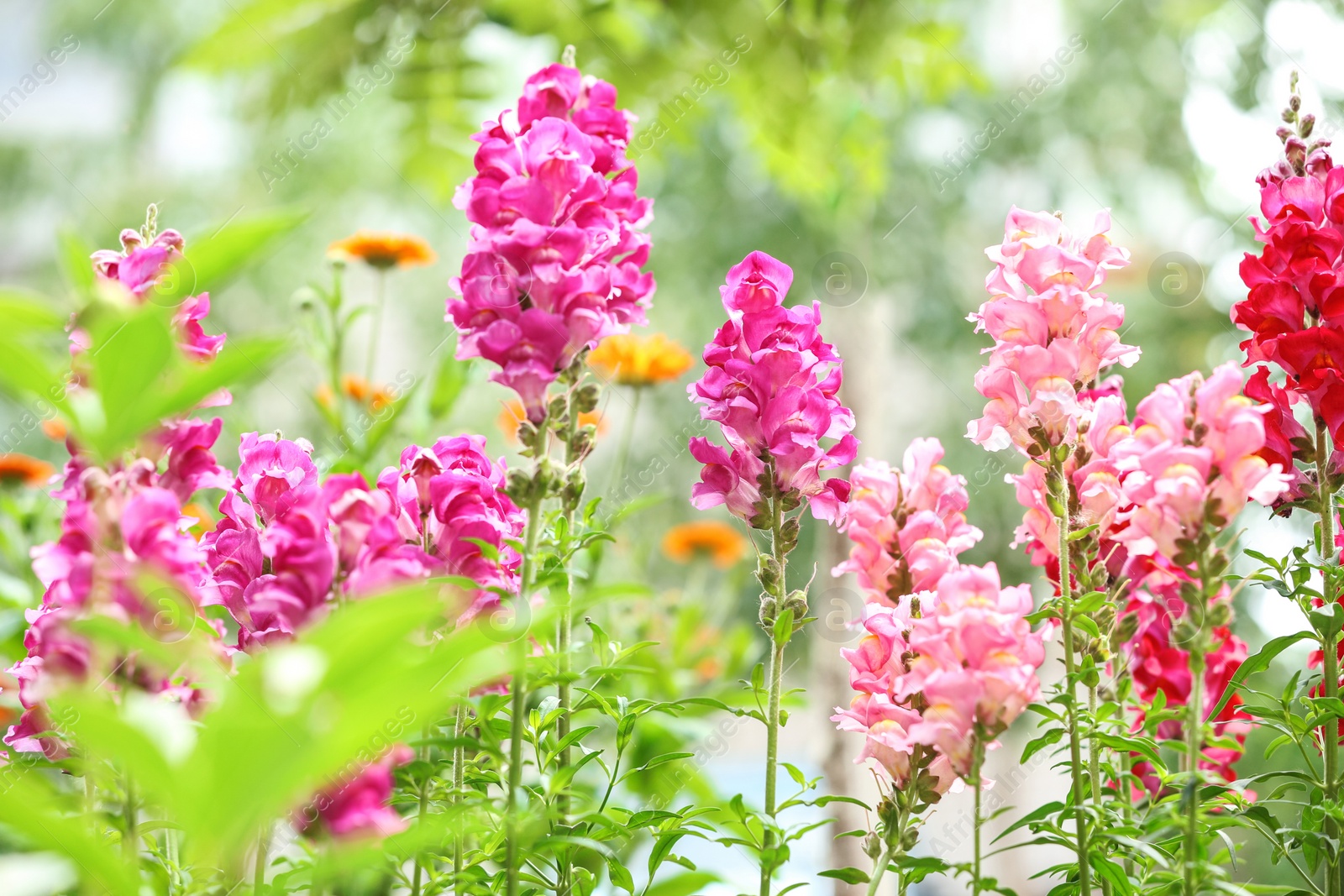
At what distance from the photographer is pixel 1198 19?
353 centimetres

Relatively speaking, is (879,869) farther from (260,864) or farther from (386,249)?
(386,249)

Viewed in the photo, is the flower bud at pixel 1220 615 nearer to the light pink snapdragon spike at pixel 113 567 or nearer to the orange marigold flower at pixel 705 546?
the light pink snapdragon spike at pixel 113 567

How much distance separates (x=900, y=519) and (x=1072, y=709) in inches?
7.1

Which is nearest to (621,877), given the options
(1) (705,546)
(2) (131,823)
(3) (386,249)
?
(2) (131,823)

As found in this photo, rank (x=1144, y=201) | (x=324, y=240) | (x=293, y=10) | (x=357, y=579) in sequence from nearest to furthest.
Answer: (x=357, y=579)
(x=293, y=10)
(x=1144, y=201)
(x=324, y=240)

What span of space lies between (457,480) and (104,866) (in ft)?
0.95

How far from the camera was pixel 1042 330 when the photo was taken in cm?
72

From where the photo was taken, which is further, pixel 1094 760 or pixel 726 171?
pixel 726 171

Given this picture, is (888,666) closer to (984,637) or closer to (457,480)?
(984,637)

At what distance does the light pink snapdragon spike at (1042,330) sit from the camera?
706mm

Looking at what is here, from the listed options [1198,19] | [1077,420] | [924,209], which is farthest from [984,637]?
[924,209]

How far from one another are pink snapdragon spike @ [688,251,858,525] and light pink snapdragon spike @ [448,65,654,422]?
0.30ft

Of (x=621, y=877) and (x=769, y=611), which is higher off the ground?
(x=769, y=611)

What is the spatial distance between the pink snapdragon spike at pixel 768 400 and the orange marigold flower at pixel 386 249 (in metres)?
1.00
